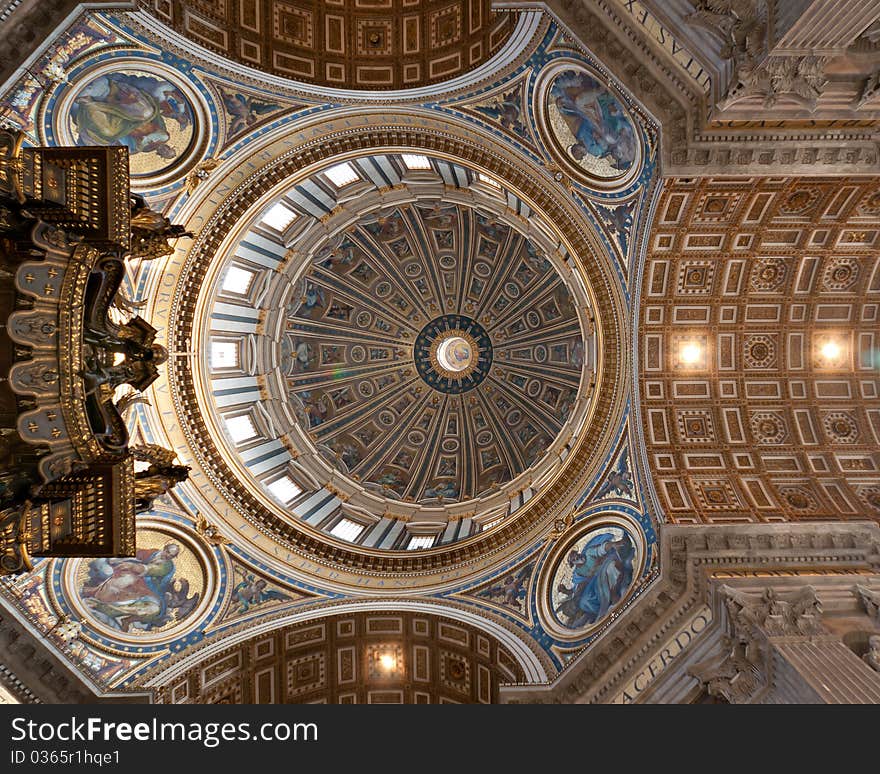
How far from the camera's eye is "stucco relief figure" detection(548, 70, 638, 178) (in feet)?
47.0

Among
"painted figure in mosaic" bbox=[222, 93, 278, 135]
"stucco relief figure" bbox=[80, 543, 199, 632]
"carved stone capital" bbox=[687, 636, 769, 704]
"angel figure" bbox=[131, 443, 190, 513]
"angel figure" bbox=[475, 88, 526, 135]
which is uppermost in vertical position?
"angel figure" bbox=[475, 88, 526, 135]

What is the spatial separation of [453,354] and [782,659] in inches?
721

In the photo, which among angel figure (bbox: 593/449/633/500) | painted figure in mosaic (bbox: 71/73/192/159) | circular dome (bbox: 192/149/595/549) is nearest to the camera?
painted figure in mosaic (bbox: 71/73/192/159)

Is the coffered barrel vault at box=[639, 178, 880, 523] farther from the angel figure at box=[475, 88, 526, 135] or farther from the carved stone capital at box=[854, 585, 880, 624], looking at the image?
the angel figure at box=[475, 88, 526, 135]

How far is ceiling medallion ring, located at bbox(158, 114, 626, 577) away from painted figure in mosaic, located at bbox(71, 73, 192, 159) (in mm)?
2036

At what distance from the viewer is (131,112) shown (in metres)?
13.1

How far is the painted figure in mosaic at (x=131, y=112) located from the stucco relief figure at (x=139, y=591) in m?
10.4

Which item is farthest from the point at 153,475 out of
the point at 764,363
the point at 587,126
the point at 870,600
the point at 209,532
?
the point at 764,363

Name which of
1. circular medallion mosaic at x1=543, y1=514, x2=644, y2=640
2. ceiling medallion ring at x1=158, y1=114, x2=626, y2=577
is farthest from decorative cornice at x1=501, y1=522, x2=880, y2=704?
ceiling medallion ring at x1=158, y1=114, x2=626, y2=577

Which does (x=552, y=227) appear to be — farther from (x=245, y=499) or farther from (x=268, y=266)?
(x=245, y=499)

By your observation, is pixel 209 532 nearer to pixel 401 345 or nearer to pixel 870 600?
pixel 401 345

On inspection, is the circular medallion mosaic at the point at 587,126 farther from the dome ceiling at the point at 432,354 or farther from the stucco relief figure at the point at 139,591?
the stucco relief figure at the point at 139,591

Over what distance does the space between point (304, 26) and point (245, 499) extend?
43.9 feet

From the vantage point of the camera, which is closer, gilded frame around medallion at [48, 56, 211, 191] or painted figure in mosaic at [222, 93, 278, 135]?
gilded frame around medallion at [48, 56, 211, 191]
